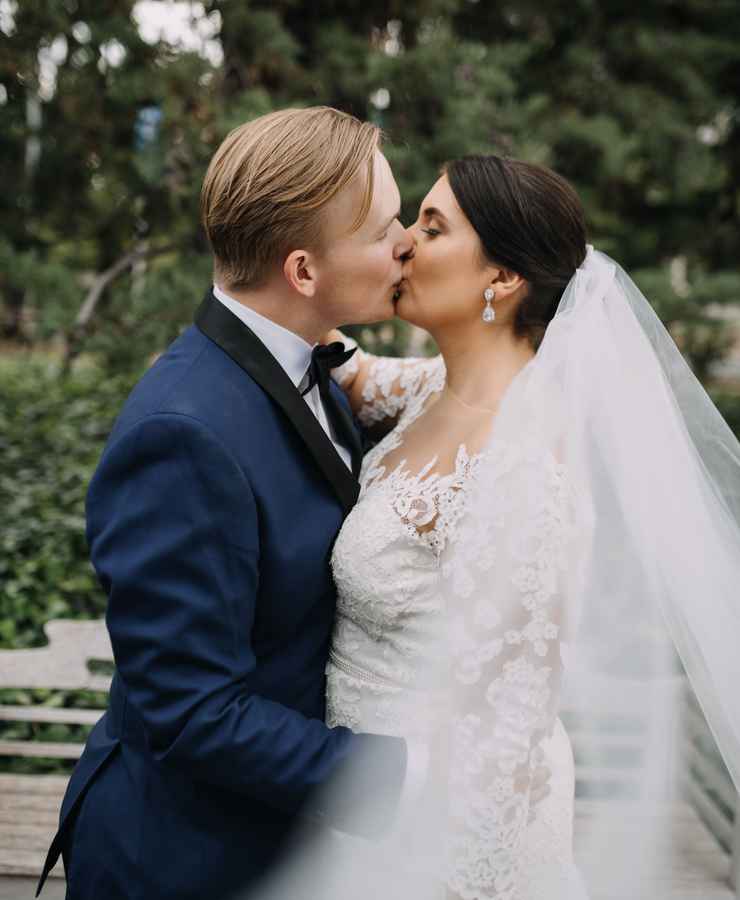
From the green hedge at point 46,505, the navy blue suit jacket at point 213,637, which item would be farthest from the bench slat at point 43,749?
the navy blue suit jacket at point 213,637

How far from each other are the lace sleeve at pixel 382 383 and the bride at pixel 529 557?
41 cm

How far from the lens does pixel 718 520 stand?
6.61ft

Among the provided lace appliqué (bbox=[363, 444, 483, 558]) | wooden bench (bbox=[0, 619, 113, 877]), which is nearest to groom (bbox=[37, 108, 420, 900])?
lace appliqué (bbox=[363, 444, 483, 558])

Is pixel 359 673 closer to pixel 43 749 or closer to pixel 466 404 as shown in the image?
pixel 466 404

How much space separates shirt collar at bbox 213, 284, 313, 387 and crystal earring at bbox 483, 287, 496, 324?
446 mm

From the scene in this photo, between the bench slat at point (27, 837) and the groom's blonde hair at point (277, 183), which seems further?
the bench slat at point (27, 837)

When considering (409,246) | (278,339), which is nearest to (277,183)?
(278,339)

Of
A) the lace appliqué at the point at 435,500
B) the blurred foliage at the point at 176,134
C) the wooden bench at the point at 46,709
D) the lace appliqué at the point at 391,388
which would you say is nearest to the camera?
the lace appliqué at the point at 435,500

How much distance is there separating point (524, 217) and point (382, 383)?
0.77 m

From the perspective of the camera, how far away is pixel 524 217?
2.09 m

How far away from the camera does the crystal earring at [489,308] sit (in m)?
2.13

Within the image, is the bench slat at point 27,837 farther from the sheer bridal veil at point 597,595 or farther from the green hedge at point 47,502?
the sheer bridal veil at point 597,595

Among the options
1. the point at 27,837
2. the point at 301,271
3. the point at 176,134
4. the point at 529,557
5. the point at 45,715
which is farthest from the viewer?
the point at 176,134

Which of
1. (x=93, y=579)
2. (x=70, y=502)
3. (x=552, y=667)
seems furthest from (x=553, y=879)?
(x=70, y=502)
